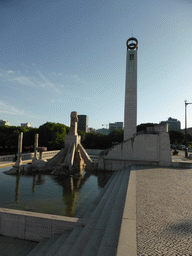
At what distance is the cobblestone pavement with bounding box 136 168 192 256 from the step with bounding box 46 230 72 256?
2125 millimetres

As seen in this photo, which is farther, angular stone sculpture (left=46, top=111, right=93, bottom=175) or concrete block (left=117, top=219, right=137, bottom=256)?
angular stone sculpture (left=46, top=111, right=93, bottom=175)

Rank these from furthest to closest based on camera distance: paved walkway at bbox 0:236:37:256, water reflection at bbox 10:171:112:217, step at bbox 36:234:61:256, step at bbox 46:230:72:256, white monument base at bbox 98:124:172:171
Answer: white monument base at bbox 98:124:172:171 → water reflection at bbox 10:171:112:217 → paved walkway at bbox 0:236:37:256 → step at bbox 36:234:61:256 → step at bbox 46:230:72:256

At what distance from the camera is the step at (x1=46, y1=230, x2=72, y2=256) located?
154 inches

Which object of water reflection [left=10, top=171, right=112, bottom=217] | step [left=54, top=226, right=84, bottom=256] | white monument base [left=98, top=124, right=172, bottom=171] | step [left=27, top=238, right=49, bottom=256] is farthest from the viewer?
white monument base [left=98, top=124, right=172, bottom=171]

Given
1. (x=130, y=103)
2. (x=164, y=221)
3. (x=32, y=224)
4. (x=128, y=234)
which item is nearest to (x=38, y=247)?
(x=32, y=224)

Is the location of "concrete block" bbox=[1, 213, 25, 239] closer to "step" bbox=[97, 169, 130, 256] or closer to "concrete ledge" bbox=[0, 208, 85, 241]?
"concrete ledge" bbox=[0, 208, 85, 241]

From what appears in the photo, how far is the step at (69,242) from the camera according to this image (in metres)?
3.72

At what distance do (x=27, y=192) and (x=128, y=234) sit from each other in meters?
6.84

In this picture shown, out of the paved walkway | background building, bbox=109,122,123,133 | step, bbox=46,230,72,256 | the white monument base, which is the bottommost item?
the paved walkway

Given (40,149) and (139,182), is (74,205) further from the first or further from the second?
(40,149)

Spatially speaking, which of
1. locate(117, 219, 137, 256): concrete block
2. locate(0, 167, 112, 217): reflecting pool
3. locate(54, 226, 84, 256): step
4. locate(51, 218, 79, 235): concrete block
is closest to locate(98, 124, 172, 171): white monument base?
locate(0, 167, 112, 217): reflecting pool

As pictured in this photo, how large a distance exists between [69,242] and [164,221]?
2.49 m

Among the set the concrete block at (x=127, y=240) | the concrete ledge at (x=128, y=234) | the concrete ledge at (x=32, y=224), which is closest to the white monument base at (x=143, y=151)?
the concrete ledge at (x=128, y=234)

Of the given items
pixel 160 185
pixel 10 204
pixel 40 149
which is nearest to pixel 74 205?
pixel 10 204
